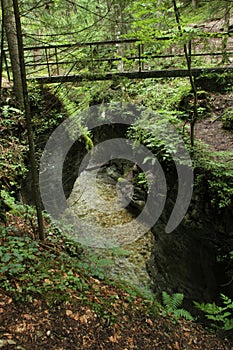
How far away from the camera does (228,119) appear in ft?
26.4

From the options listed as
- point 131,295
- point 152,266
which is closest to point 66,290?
point 131,295

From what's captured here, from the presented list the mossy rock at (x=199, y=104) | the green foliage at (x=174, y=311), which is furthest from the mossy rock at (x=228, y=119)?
the green foliage at (x=174, y=311)

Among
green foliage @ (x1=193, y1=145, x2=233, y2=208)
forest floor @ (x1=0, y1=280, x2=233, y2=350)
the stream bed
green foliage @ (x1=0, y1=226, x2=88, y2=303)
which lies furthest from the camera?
the stream bed

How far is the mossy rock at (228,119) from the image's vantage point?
315 inches

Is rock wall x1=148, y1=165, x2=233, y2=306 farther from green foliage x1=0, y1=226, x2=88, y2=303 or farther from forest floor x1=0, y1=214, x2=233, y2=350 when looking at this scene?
green foliage x1=0, y1=226, x2=88, y2=303

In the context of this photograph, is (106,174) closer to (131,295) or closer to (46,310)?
(131,295)

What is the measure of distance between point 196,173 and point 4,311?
15.7 ft

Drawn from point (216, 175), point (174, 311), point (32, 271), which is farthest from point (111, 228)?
point (32, 271)

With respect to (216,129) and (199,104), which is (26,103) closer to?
(216,129)

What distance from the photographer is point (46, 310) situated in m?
3.13

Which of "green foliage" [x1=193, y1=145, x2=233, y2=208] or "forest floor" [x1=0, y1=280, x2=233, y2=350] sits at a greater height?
"green foliage" [x1=193, y1=145, x2=233, y2=208]

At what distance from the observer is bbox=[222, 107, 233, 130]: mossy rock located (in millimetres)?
7992

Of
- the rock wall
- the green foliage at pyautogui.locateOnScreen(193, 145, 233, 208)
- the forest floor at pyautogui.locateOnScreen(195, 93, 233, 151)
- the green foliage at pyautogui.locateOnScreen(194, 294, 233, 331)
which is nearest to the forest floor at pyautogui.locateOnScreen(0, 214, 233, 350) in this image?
the green foliage at pyautogui.locateOnScreen(194, 294, 233, 331)

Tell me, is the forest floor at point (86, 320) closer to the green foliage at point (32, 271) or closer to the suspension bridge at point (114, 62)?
the green foliage at point (32, 271)
